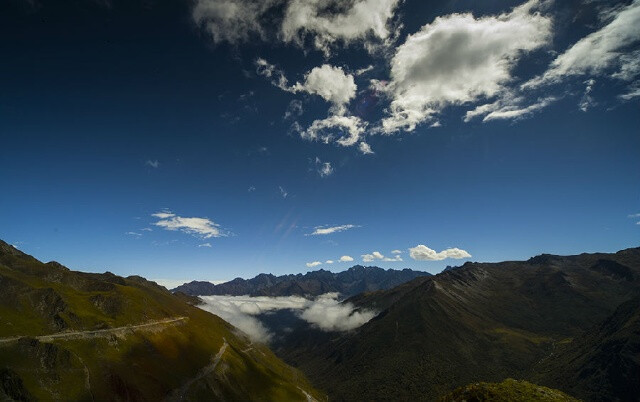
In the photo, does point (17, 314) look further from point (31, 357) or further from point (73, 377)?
point (73, 377)

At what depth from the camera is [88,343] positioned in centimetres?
14225

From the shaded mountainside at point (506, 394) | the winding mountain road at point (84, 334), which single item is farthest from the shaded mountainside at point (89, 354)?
the shaded mountainside at point (506, 394)

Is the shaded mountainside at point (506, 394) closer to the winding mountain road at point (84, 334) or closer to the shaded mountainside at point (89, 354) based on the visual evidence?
the shaded mountainside at point (89, 354)

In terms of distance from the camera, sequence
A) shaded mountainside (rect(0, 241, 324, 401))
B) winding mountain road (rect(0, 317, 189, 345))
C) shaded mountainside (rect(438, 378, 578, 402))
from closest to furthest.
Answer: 1. shaded mountainside (rect(438, 378, 578, 402))
2. shaded mountainside (rect(0, 241, 324, 401))
3. winding mountain road (rect(0, 317, 189, 345))

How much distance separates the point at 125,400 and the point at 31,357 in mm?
35258

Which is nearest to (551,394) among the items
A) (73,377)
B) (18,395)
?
(18,395)

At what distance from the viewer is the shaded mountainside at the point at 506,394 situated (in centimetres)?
3738

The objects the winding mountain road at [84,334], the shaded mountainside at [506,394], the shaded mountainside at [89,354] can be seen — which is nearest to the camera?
the shaded mountainside at [506,394]

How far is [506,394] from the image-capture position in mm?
37594

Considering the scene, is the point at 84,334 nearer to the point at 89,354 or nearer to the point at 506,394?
the point at 89,354

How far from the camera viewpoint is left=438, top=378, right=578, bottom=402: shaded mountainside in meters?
37.4

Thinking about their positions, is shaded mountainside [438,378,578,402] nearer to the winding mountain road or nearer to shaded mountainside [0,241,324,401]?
shaded mountainside [0,241,324,401]

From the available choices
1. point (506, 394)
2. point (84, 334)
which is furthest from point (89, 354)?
point (506, 394)

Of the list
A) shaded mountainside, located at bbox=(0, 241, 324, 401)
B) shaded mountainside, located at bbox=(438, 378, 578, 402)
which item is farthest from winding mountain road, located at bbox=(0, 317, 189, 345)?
shaded mountainside, located at bbox=(438, 378, 578, 402)
